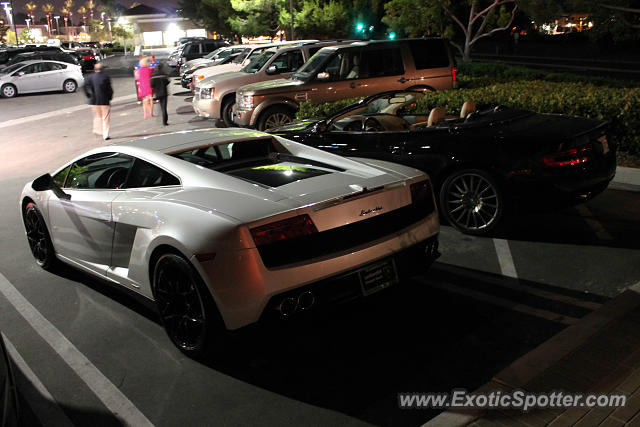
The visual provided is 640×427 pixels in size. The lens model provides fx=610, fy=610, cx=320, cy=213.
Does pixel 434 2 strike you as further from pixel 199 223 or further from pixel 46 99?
pixel 199 223

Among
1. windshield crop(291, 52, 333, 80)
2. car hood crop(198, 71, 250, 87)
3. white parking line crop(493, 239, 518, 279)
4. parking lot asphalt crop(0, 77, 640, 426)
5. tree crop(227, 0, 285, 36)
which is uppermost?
tree crop(227, 0, 285, 36)

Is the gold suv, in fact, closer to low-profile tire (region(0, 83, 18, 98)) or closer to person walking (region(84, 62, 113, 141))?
person walking (region(84, 62, 113, 141))

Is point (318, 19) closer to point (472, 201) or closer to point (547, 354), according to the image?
point (472, 201)

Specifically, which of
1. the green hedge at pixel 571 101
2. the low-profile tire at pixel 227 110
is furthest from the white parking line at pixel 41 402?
the low-profile tire at pixel 227 110

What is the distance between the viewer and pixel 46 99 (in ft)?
84.0

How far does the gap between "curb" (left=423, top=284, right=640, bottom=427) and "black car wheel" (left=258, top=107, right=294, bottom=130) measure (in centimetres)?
939

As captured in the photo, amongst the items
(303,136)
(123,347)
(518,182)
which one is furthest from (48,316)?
(518,182)

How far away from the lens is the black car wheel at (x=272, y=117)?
13.1 meters

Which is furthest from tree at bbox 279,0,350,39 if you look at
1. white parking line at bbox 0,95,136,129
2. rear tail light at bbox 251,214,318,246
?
rear tail light at bbox 251,214,318,246

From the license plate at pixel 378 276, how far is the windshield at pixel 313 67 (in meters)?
9.55

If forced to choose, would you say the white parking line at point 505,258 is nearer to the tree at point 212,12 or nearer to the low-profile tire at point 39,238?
the low-profile tire at point 39,238

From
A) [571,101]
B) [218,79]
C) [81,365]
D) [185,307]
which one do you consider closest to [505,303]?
[185,307]

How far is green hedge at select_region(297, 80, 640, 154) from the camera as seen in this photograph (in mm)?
9180

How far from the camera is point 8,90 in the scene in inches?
1054
